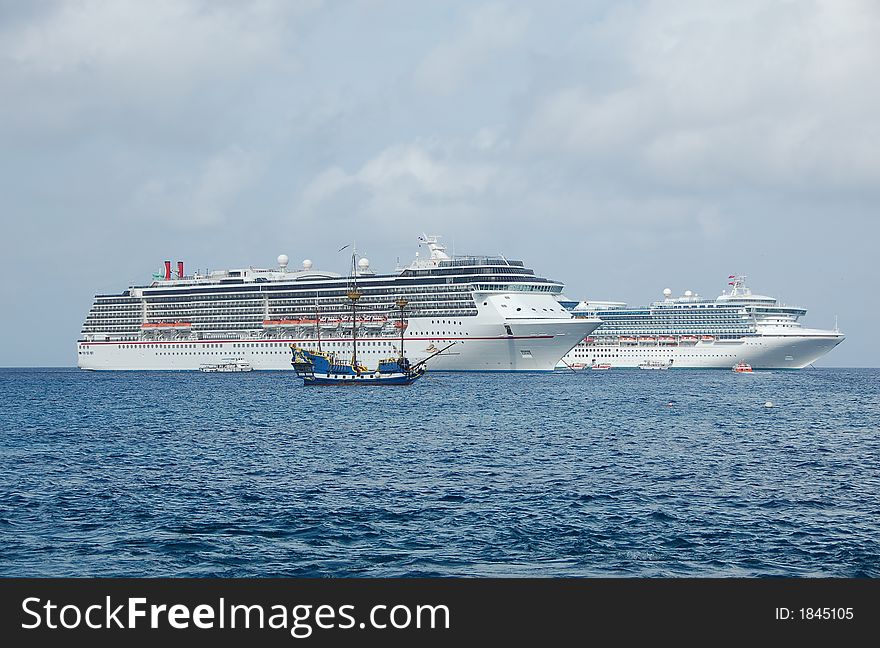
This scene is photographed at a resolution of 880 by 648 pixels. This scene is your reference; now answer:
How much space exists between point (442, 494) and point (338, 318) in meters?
99.0

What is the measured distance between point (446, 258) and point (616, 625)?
115866 millimetres

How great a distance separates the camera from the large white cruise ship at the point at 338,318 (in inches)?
4412

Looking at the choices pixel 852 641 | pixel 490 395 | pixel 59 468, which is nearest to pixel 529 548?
pixel 852 641

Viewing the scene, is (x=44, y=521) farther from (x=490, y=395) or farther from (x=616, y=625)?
(x=490, y=395)

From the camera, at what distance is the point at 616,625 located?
8.52 metres

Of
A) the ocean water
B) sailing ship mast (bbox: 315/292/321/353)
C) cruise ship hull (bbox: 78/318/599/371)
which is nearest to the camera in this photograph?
the ocean water

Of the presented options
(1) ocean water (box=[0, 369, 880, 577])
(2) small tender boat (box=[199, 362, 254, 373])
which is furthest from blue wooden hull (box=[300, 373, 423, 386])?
(2) small tender boat (box=[199, 362, 254, 373])

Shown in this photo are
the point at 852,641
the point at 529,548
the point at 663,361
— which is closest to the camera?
the point at 852,641

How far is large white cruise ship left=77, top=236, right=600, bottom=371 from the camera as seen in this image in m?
112

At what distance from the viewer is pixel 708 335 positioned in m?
154

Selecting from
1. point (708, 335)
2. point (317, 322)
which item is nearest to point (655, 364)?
point (708, 335)

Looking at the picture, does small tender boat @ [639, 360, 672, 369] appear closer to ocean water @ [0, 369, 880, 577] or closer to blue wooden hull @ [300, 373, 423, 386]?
blue wooden hull @ [300, 373, 423, 386]

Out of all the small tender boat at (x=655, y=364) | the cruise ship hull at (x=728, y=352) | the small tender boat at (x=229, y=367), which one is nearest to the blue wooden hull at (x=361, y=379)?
the small tender boat at (x=229, y=367)

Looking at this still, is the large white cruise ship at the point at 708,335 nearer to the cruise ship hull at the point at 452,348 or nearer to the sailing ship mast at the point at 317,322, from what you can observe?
the cruise ship hull at the point at 452,348
